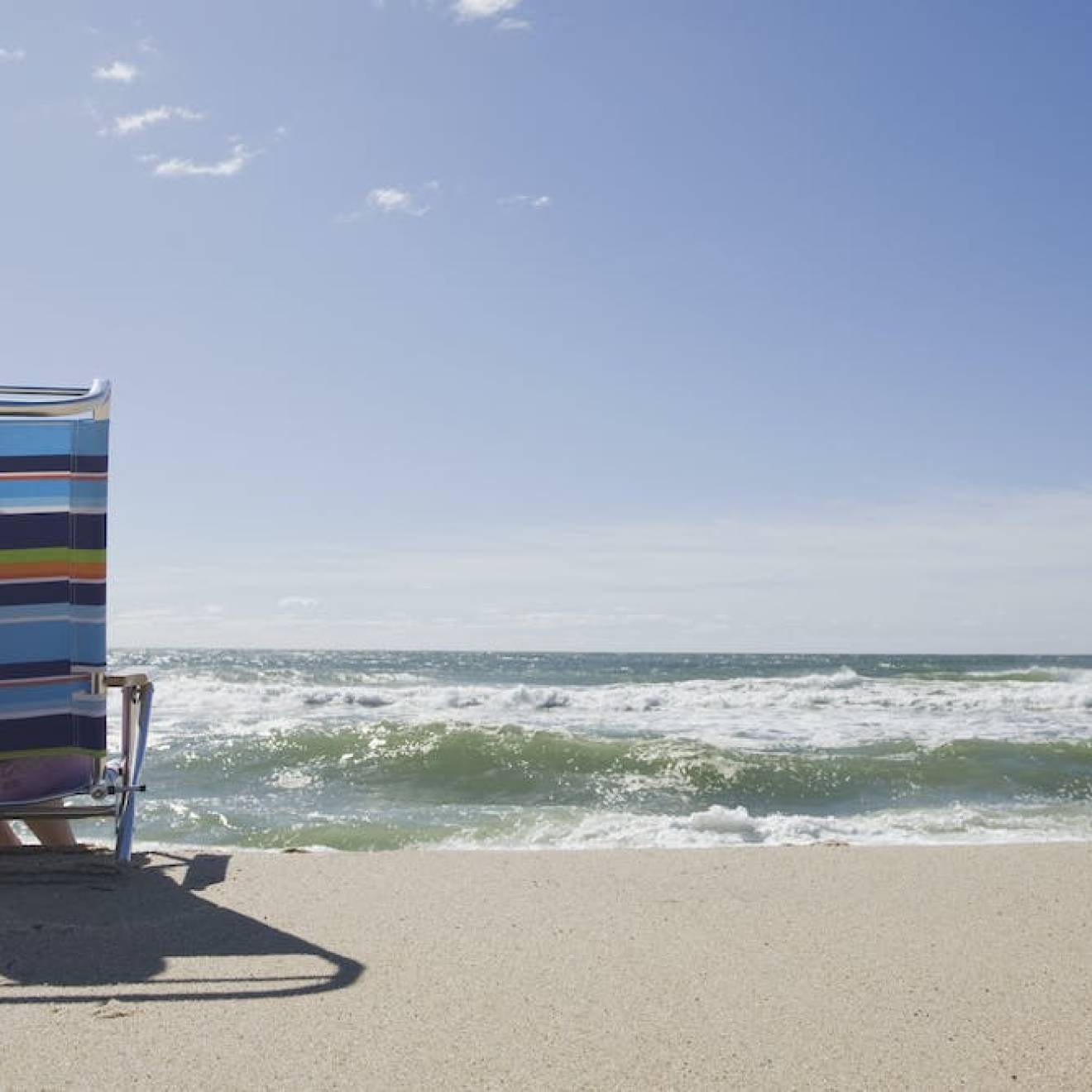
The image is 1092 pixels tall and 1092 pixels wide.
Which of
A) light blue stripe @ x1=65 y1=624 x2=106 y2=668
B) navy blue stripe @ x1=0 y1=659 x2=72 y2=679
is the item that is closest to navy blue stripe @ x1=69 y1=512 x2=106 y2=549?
light blue stripe @ x1=65 y1=624 x2=106 y2=668

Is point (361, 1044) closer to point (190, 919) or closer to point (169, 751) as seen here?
point (190, 919)

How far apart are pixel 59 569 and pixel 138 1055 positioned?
2377 millimetres

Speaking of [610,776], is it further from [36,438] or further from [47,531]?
[36,438]

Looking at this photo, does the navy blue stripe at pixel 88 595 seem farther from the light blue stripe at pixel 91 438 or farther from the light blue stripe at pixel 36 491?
the light blue stripe at pixel 91 438

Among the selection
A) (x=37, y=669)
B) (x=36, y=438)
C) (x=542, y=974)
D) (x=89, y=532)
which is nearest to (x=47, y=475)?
(x=36, y=438)

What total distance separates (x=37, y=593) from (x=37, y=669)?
325 millimetres

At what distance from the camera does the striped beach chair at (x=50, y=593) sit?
4250 mm

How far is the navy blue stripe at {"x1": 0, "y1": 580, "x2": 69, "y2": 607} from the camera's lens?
13.9 ft

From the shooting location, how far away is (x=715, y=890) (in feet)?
14.4

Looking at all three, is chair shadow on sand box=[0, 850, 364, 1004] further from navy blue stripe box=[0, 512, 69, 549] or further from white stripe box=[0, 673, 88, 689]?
navy blue stripe box=[0, 512, 69, 549]

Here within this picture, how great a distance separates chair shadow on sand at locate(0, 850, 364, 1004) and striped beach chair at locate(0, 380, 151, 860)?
310mm

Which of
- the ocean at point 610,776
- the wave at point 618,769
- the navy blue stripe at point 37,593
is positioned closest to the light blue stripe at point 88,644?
the navy blue stripe at point 37,593

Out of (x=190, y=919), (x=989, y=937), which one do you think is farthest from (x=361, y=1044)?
(x=989, y=937)

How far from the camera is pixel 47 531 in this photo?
14.1ft
